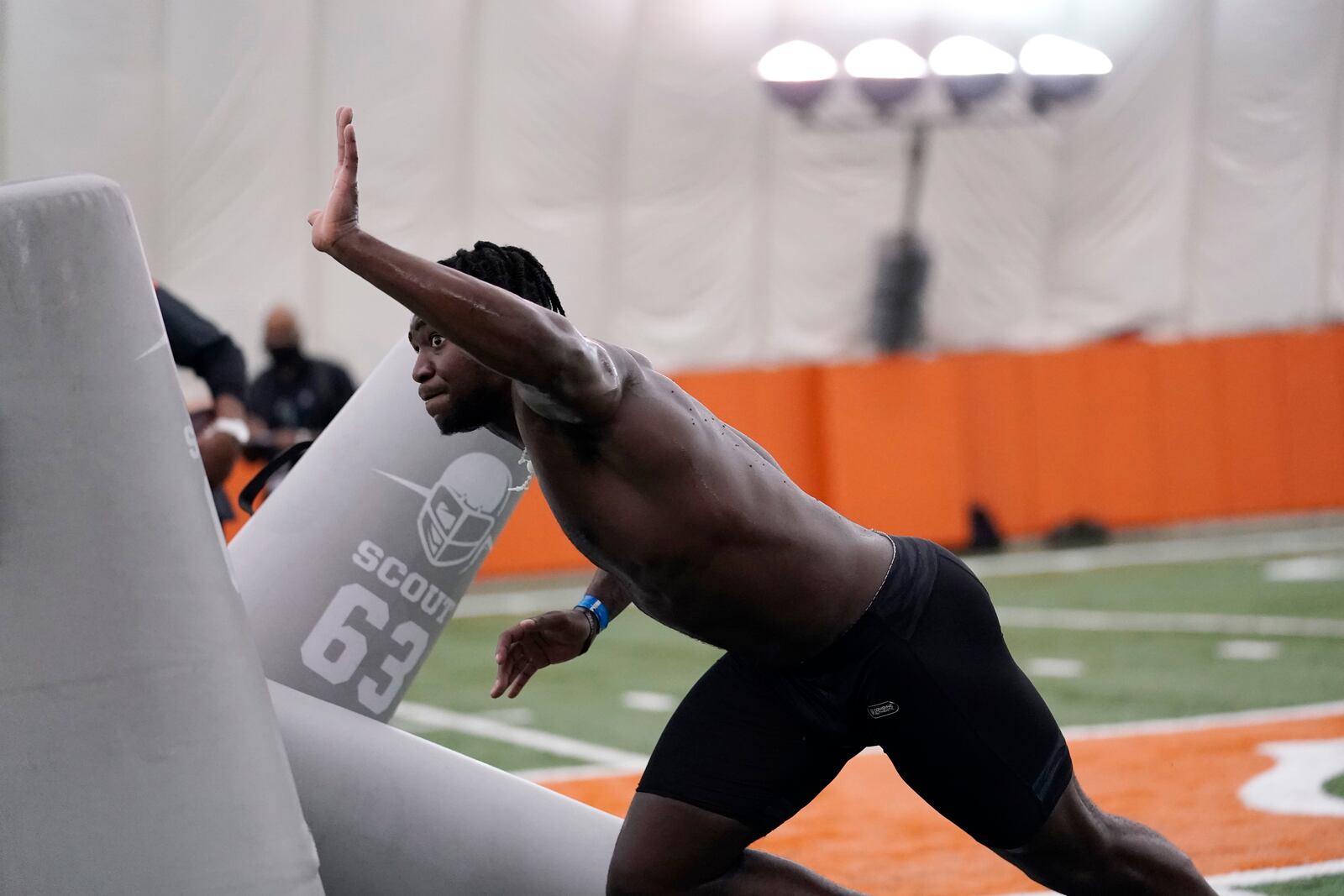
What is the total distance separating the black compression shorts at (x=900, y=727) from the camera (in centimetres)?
318

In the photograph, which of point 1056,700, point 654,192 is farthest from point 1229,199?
point 1056,700

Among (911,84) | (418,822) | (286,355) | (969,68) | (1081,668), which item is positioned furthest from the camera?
(911,84)

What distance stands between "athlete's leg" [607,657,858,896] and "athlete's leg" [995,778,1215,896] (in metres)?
0.41

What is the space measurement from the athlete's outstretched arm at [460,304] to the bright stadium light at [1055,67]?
15018 mm

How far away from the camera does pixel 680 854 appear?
3189mm

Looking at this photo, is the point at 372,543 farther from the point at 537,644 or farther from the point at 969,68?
the point at 969,68

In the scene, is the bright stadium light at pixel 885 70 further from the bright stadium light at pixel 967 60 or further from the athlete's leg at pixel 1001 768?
the athlete's leg at pixel 1001 768

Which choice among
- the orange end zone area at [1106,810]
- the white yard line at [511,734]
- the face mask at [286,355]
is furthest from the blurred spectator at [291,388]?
the orange end zone area at [1106,810]

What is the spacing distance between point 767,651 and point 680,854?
1.36 feet

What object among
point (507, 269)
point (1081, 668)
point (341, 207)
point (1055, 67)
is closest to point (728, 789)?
point (507, 269)

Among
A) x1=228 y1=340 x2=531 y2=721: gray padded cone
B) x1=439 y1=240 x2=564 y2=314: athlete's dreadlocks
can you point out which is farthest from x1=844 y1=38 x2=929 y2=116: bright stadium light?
x1=439 y1=240 x2=564 y2=314: athlete's dreadlocks

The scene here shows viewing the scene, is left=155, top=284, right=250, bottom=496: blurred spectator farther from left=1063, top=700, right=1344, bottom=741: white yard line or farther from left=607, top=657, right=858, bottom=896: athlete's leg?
left=1063, top=700, right=1344, bottom=741: white yard line

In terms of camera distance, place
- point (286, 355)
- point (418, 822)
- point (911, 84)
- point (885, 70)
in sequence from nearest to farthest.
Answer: point (418, 822)
point (286, 355)
point (885, 70)
point (911, 84)

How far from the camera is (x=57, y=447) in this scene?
2975 mm
